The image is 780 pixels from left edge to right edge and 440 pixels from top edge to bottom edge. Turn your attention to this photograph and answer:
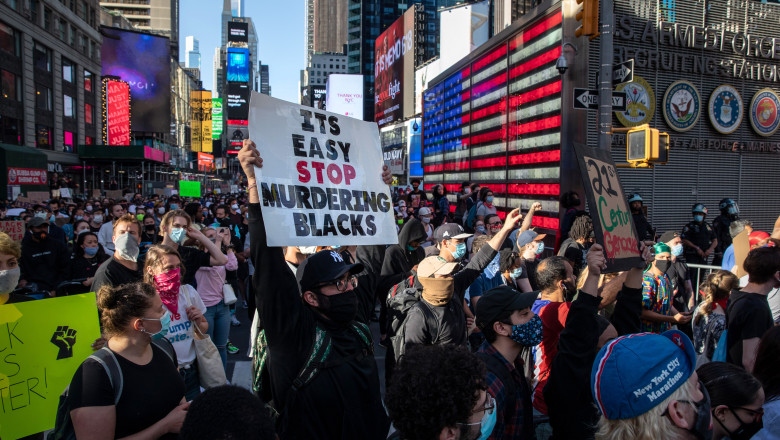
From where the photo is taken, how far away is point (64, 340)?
3.63m

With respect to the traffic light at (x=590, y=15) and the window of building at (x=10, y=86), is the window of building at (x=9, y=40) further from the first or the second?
the traffic light at (x=590, y=15)

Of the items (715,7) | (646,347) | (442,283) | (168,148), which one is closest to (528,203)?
(715,7)

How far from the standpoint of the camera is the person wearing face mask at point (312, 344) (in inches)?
101

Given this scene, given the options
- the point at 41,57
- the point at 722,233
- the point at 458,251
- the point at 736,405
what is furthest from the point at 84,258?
the point at 41,57

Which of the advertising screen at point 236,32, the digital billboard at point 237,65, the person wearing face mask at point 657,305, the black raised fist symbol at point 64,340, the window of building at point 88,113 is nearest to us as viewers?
the black raised fist symbol at point 64,340

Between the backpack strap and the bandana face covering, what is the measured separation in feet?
4.92

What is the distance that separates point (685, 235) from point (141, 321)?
37.8 feet

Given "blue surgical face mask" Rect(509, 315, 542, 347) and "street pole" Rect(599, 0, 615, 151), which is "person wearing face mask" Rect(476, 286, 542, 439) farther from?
"street pole" Rect(599, 0, 615, 151)

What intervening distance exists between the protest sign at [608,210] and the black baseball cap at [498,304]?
0.58 m

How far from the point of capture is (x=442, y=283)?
161 inches

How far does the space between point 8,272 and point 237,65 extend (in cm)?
14331

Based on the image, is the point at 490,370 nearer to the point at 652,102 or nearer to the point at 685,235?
the point at 685,235

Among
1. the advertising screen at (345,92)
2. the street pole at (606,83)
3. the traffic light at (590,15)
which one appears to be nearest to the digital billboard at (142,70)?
the advertising screen at (345,92)

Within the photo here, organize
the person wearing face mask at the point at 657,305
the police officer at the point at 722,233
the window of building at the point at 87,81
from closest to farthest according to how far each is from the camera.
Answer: the person wearing face mask at the point at 657,305, the police officer at the point at 722,233, the window of building at the point at 87,81
